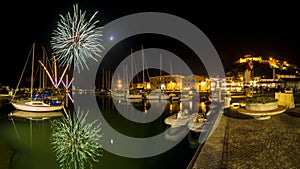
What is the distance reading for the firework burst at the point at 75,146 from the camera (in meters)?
14.0

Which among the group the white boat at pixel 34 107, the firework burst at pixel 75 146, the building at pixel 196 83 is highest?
the building at pixel 196 83

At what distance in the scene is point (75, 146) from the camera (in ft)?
57.2

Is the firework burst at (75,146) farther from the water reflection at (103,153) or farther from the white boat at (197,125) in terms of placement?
the white boat at (197,125)

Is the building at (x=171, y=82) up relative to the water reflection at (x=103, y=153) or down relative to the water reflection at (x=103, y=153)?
up

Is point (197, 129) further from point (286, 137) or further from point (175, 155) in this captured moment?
point (286, 137)

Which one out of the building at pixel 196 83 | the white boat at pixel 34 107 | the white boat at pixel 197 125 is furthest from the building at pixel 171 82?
the white boat at pixel 197 125

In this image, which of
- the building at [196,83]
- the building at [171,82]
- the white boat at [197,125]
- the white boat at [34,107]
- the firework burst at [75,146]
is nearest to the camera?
the firework burst at [75,146]

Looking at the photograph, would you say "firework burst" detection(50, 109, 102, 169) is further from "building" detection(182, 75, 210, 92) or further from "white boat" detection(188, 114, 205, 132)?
"building" detection(182, 75, 210, 92)

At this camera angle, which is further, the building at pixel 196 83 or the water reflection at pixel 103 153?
the building at pixel 196 83

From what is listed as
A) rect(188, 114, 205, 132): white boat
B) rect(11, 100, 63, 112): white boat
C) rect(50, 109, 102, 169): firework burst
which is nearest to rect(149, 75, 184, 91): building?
rect(11, 100, 63, 112): white boat

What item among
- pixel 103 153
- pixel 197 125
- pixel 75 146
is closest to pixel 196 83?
pixel 197 125

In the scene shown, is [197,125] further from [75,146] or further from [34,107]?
[34,107]

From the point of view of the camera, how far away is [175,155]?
1496cm

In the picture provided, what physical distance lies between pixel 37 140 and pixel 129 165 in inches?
428
